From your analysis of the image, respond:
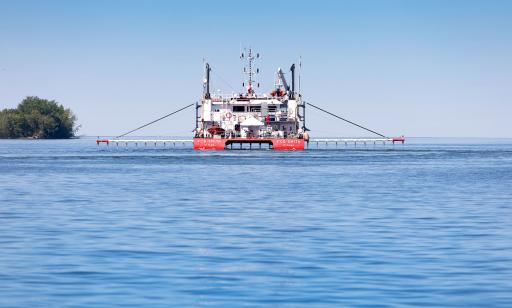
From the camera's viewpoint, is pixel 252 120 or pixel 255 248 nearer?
pixel 255 248

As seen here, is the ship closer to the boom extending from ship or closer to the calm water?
the boom extending from ship

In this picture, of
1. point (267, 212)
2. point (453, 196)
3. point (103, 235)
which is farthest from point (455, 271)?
point (453, 196)

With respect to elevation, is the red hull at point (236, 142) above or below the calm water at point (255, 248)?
above

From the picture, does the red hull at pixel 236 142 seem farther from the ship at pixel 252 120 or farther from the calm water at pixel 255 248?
the calm water at pixel 255 248

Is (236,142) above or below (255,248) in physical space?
above

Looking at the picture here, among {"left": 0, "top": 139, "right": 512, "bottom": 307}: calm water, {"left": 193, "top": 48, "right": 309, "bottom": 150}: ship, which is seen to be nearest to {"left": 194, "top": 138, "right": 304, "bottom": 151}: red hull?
{"left": 193, "top": 48, "right": 309, "bottom": 150}: ship

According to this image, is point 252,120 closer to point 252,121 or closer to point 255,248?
point 252,121

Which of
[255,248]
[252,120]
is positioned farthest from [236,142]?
[255,248]

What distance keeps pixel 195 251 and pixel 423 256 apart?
6.63 meters

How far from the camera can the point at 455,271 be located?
2538cm

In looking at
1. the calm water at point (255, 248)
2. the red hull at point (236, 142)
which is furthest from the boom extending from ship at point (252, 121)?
the calm water at point (255, 248)

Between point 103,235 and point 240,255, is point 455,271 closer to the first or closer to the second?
point 240,255

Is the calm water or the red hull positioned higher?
the red hull

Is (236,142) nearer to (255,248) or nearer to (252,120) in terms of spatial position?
(252,120)
